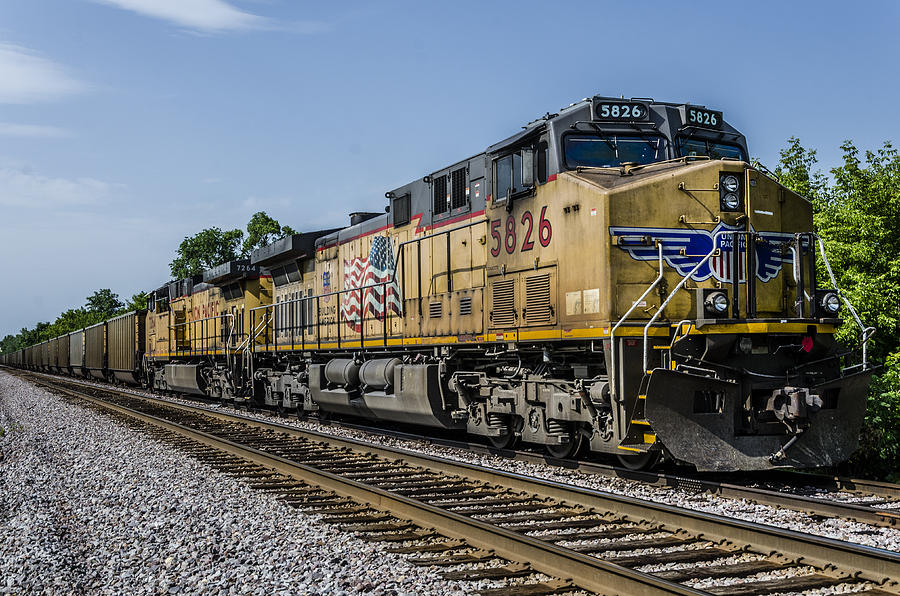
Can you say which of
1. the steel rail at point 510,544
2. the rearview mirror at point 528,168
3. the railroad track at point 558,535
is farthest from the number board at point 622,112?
the steel rail at point 510,544

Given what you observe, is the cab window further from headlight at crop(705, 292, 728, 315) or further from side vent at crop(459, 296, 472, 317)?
headlight at crop(705, 292, 728, 315)

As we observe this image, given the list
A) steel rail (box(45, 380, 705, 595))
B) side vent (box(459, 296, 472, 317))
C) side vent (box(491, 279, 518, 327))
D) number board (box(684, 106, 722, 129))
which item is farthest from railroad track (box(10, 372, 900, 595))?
number board (box(684, 106, 722, 129))

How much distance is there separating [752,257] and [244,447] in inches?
263

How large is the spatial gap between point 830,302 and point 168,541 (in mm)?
6298

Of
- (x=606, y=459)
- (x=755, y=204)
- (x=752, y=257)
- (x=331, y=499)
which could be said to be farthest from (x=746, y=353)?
(x=331, y=499)

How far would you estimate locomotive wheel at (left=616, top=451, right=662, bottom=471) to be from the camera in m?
8.02

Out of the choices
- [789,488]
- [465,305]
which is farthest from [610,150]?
[789,488]

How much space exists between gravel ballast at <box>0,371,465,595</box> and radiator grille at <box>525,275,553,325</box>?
11.1 ft

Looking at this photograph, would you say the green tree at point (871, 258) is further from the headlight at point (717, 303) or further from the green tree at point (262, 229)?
the green tree at point (262, 229)

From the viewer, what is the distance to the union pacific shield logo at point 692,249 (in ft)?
26.1

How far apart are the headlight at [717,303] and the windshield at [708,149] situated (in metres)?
1.74

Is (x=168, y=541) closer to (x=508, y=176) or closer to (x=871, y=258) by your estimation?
(x=508, y=176)

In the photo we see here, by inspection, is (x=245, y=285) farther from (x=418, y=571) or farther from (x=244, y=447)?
(x=418, y=571)

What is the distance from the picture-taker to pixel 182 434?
1332 centimetres
